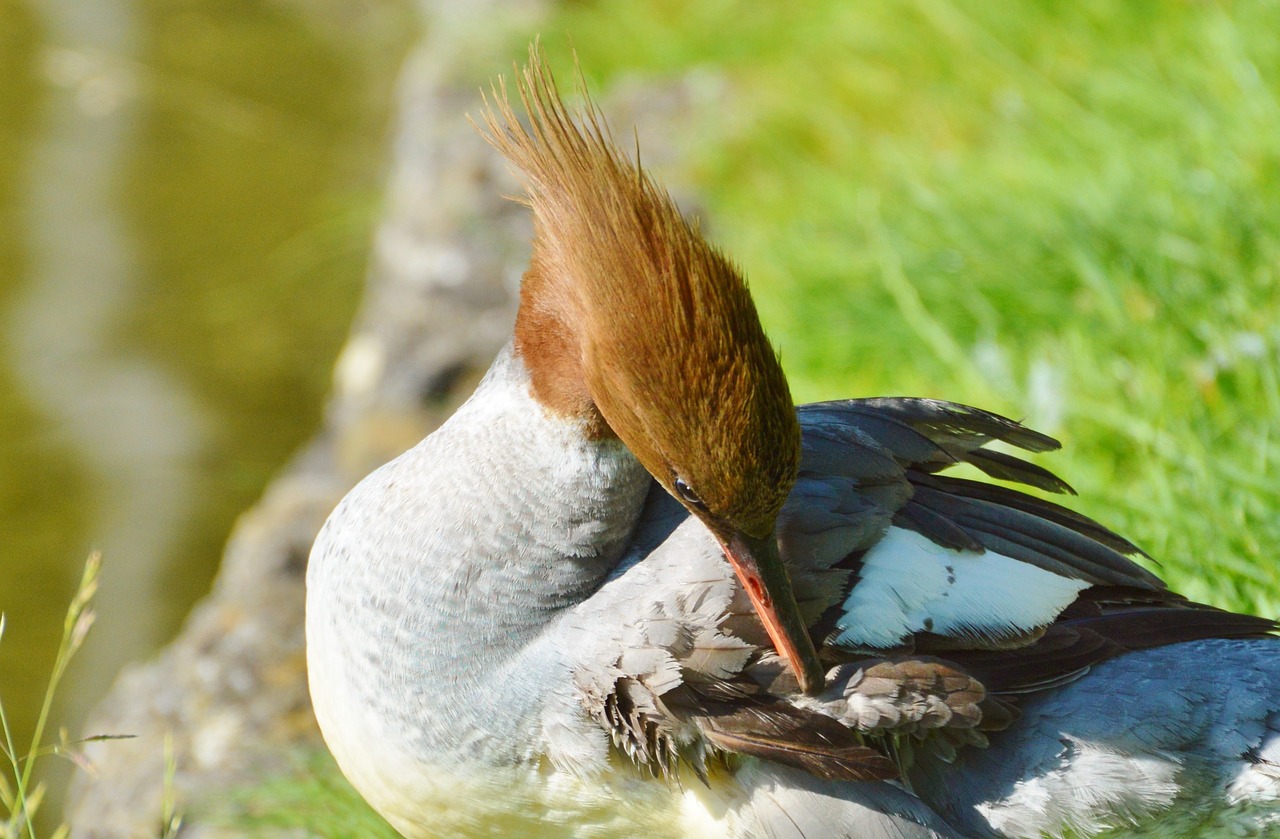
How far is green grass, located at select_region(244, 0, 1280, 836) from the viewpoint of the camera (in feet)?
10.3

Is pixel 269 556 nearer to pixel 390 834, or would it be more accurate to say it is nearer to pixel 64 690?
pixel 390 834

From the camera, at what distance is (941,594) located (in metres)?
2.23

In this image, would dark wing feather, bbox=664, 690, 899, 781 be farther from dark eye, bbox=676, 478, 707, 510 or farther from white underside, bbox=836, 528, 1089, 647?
dark eye, bbox=676, 478, 707, 510

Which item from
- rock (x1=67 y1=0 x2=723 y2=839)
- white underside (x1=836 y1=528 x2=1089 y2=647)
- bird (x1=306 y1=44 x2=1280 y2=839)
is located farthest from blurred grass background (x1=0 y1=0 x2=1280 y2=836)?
white underside (x1=836 y1=528 x2=1089 y2=647)

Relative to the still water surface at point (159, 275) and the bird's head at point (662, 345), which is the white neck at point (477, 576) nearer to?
the bird's head at point (662, 345)

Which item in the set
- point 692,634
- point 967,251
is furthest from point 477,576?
point 967,251

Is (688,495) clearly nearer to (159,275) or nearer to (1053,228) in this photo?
(1053,228)

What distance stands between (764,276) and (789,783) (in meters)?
2.99

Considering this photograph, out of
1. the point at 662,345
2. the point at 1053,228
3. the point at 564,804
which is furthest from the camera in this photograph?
the point at 1053,228

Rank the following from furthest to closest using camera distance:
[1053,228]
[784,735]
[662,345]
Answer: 1. [1053,228]
2. [784,735]
3. [662,345]

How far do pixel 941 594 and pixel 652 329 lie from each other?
752mm

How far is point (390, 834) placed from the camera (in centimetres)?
281

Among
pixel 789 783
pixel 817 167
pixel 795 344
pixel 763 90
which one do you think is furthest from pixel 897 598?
pixel 763 90

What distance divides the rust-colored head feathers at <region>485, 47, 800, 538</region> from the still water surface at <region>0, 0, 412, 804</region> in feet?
13.5
